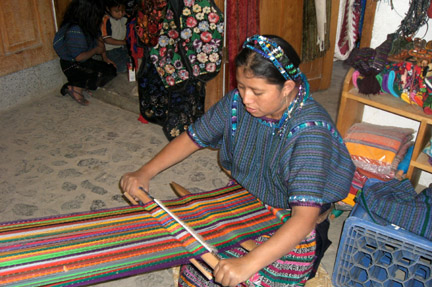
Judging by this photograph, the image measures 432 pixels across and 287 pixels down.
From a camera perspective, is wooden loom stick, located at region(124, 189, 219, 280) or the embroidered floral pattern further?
the embroidered floral pattern

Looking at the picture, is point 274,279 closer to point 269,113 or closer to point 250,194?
point 250,194

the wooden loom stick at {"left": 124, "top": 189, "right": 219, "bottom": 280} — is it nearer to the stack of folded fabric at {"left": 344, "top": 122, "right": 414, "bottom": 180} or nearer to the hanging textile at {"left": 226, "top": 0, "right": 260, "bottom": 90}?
the stack of folded fabric at {"left": 344, "top": 122, "right": 414, "bottom": 180}

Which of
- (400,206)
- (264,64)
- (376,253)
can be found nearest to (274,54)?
(264,64)

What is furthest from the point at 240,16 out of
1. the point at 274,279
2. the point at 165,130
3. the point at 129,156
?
the point at 274,279

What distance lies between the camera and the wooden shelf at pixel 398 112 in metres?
2.45

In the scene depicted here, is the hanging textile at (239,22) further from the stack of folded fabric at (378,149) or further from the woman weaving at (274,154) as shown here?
the woman weaving at (274,154)

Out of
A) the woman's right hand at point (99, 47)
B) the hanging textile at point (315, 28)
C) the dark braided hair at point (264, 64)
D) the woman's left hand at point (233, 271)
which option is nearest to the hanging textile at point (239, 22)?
the hanging textile at point (315, 28)

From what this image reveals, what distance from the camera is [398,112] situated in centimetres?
250

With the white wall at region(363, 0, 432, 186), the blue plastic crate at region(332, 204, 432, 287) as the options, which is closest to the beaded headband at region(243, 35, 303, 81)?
the blue plastic crate at region(332, 204, 432, 287)

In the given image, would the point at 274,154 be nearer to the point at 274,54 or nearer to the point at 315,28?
the point at 274,54

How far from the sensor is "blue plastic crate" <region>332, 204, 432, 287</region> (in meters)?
1.98

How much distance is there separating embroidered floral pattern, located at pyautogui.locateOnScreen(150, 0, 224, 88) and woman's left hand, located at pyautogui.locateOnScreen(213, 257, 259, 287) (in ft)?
7.43

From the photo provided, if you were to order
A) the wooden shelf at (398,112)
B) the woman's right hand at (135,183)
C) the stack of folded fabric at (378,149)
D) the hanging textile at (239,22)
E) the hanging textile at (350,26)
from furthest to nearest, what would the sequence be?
the hanging textile at (350,26)
the hanging textile at (239,22)
the stack of folded fabric at (378,149)
the wooden shelf at (398,112)
the woman's right hand at (135,183)

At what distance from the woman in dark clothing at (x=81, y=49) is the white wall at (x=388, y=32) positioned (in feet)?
9.32
